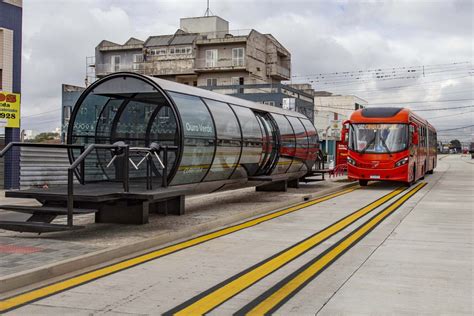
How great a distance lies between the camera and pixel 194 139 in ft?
37.3

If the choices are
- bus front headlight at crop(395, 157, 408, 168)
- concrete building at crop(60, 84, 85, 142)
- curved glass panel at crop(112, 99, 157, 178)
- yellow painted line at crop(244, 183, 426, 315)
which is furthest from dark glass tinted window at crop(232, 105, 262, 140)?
concrete building at crop(60, 84, 85, 142)

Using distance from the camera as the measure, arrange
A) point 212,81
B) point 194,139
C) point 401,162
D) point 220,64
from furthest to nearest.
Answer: point 212,81
point 220,64
point 401,162
point 194,139

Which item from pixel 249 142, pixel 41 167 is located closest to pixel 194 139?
pixel 249 142

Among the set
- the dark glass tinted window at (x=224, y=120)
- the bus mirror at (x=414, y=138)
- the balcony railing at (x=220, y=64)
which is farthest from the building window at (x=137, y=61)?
the dark glass tinted window at (x=224, y=120)

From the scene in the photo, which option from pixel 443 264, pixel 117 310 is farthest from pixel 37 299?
pixel 443 264

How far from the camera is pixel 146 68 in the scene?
6912 centimetres

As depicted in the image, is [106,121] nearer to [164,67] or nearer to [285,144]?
[285,144]

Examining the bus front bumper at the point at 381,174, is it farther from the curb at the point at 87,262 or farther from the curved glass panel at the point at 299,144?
the curb at the point at 87,262

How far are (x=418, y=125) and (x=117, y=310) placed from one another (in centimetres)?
2314

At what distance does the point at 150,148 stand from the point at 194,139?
1.15 metres

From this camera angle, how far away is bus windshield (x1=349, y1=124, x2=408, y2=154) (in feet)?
74.9

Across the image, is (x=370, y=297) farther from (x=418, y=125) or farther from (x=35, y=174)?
(x=418, y=125)

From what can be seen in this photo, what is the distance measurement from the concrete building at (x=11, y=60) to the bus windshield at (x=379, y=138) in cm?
1402

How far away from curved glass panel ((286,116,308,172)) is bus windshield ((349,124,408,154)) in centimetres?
391
